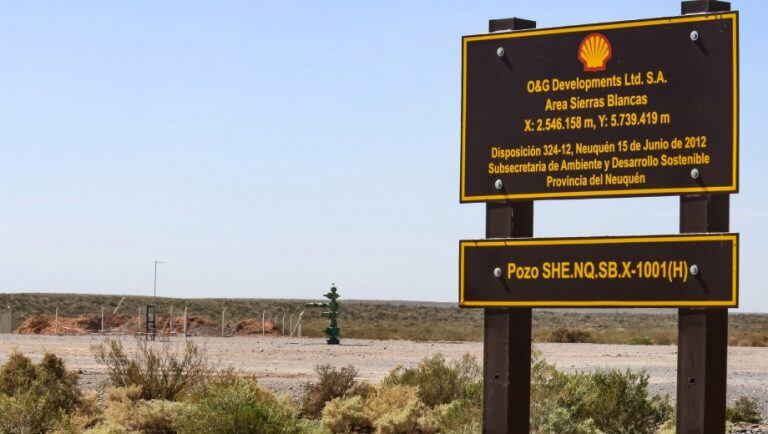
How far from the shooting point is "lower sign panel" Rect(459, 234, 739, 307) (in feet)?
34.4

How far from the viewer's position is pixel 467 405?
14352mm

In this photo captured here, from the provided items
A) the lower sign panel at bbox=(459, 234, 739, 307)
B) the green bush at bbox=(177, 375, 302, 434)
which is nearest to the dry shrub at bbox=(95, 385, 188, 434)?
the green bush at bbox=(177, 375, 302, 434)

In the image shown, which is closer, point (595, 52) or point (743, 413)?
point (595, 52)

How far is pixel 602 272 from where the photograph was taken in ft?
36.2

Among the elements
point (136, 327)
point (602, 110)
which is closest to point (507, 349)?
point (602, 110)

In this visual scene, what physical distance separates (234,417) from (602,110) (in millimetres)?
4956

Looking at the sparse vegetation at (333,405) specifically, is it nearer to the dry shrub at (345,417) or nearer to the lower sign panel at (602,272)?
the dry shrub at (345,417)

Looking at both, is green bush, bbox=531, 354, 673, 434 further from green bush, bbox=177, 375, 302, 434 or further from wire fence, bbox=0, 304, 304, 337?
wire fence, bbox=0, 304, 304, 337

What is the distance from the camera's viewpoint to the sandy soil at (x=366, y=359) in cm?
2559

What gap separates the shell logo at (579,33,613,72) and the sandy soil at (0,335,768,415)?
10.3 m

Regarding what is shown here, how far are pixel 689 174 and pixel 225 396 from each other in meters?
5.50

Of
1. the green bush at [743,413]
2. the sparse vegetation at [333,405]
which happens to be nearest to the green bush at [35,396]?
the sparse vegetation at [333,405]

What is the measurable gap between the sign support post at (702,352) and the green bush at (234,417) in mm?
4368

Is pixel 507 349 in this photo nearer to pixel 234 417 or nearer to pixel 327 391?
pixel 234 417
